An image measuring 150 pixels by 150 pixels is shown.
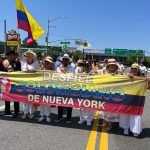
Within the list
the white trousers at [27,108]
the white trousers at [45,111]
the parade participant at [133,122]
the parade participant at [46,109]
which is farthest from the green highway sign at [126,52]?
the parade participant at [133,122]

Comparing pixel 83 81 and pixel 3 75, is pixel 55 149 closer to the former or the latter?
pixel 83 81

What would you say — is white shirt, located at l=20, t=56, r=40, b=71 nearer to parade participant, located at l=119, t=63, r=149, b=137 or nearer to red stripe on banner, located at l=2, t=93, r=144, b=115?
red stripe on banner, located at l=2, t=93, r=144, b=115

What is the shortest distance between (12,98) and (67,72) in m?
1.60

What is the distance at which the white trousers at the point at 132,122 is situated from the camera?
7598 mm

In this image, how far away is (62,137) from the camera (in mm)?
7199

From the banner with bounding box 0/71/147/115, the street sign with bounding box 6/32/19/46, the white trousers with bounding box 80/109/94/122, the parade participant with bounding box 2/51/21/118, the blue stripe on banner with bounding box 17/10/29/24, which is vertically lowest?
the white trousers with bounding box 80/109/94/122

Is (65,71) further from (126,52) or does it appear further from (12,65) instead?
(126,52)

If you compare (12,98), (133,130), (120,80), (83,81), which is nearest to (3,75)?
(12,98)

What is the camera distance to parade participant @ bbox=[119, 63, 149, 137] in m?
7.60

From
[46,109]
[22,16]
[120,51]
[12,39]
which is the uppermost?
[22,16]

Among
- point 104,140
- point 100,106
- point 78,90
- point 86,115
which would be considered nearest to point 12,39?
point 86,115

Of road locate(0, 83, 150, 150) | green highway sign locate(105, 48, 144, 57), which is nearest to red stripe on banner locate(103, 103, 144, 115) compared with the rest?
road locate(0, 83, 150, 150)

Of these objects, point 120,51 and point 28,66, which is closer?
point 28,66

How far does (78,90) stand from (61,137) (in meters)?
1.58
